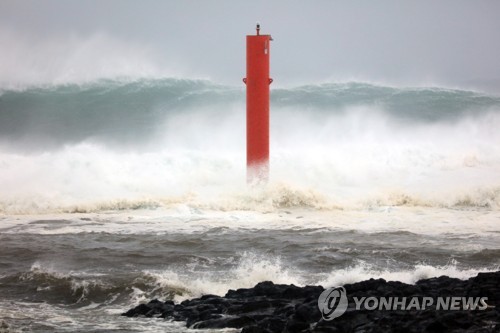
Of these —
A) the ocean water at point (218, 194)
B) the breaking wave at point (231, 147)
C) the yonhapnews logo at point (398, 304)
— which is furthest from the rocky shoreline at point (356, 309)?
the breaking wave at point (231, 147)

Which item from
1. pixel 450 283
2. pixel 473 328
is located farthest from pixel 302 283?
pixel 473 328

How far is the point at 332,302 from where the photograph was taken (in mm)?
8430

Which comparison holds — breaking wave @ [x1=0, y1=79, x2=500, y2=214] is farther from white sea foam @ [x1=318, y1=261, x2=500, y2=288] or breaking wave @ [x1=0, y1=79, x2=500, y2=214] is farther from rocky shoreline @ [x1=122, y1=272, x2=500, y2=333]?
rocky shoreline @ [x1=122, y1=272, x2=500, y2=333]

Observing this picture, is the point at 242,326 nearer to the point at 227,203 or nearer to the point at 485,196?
the point at 227,203

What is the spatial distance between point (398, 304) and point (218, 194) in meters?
8.76

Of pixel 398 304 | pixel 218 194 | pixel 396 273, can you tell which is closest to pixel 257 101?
pixel 218 194

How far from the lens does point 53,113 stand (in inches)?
1128

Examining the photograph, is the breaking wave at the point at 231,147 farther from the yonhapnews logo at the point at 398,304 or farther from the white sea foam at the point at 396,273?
the yonhapnews logo at the point at 398,304

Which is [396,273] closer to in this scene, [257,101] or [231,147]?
[257,101]

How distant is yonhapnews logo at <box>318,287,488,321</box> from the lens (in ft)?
26.3

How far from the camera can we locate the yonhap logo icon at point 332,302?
26.3ft

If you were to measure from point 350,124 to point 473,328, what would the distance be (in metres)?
18.3

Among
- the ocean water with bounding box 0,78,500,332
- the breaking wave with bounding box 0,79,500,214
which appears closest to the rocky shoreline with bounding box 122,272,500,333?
the ocean water with bounding box 0,78,500,332

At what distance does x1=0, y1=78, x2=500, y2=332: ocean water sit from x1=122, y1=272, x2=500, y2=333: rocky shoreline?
44 centimetres
